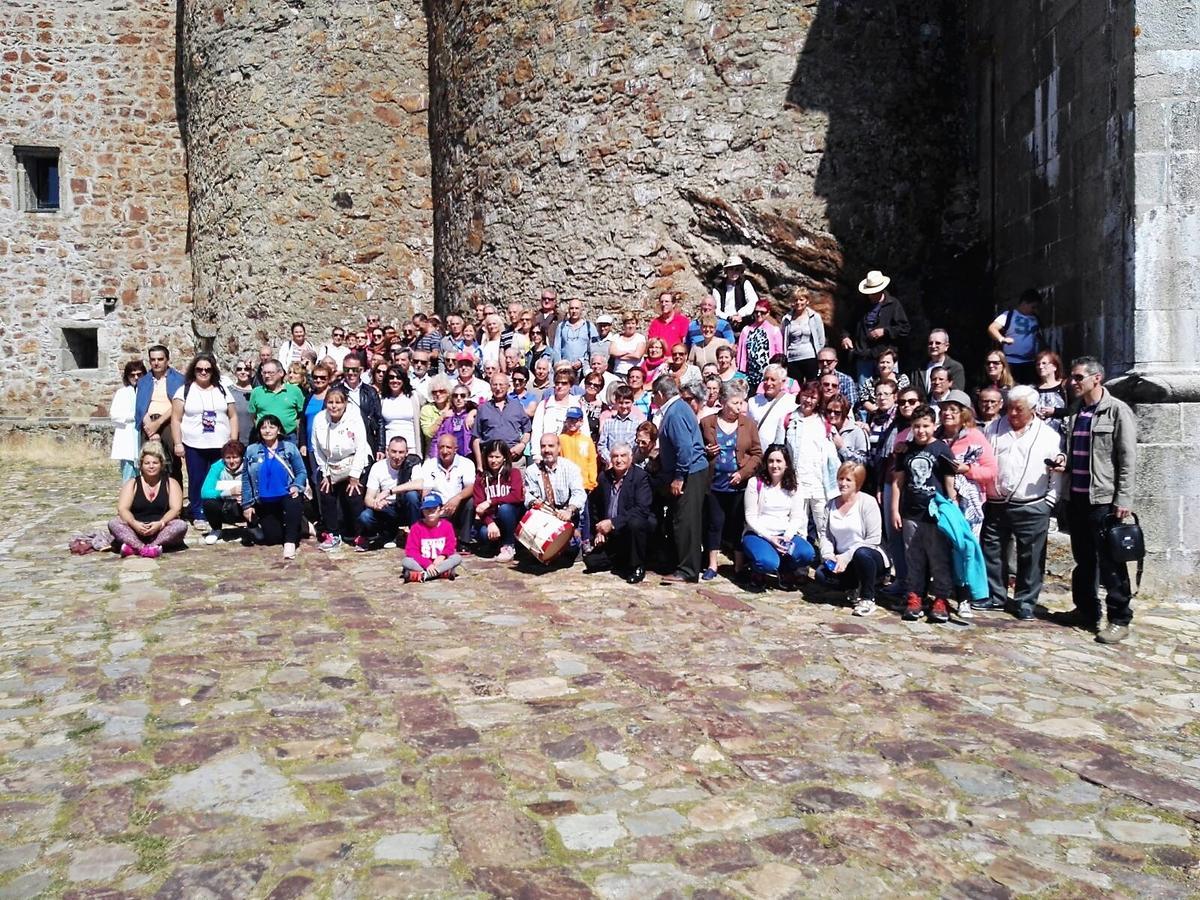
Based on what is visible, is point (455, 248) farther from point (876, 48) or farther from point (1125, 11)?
point (1125, 11)

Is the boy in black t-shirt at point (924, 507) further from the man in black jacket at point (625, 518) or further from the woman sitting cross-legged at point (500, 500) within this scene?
the woman sitting cross-legged at point (500, 500)

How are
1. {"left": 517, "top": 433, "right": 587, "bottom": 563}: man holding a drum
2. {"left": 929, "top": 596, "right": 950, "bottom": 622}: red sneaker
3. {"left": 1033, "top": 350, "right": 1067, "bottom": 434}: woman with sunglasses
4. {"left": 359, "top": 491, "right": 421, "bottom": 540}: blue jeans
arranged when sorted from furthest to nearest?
{"left": 359, "top": 491, "right": 421, "bottom": 540}: blue jeans → {"left": 517, "top": 433, "right": 587, "bottom": 563}: man holding a drum → {"left": 1033, "top": 350, "right": 1067, "bottom": 434}: woman with sunglasses → {"left": 929, "top": 596, "right": 950, "bottom": 622}: red sneaker

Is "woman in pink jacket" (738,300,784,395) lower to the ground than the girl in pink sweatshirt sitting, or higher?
higher

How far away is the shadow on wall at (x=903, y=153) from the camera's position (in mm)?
11281

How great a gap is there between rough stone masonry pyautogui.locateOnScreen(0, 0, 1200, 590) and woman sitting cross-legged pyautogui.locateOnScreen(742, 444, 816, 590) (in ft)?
7.97

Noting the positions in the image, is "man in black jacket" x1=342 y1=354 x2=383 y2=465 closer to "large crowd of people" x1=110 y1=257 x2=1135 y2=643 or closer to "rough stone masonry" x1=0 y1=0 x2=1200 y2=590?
"large crowd of people" x1=110 y1=257 x2=1135 y2=643

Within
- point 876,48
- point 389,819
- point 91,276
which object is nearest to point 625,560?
point 389,819

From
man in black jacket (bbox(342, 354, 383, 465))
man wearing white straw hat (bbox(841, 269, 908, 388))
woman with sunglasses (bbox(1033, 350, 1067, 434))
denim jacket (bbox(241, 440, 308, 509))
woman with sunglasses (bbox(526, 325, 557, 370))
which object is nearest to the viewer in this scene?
woman with sunglasses (bbox(1033, 350, 1067, 434))

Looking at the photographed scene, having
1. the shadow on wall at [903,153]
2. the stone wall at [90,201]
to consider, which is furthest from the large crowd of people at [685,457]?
the stone wall at [90,201]

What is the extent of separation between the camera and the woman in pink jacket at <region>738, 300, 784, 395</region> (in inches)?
396

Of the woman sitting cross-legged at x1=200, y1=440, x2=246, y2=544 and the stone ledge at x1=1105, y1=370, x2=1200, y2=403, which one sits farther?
the woman sitting cross-legged at x1=200, y1=440, x2=246, y2=544

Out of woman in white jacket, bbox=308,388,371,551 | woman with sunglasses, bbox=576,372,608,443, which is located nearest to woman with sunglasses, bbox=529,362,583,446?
woman with sunglasses, bbox=576,372,608,443

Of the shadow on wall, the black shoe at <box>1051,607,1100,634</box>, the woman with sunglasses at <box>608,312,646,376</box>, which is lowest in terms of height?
the black shoe at <box>1051,607,1100,634</box>

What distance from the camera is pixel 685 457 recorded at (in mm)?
8023
